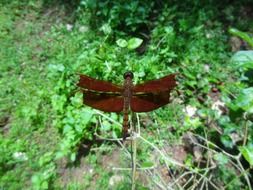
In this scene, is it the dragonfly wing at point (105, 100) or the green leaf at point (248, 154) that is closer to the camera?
the dragonfly wing at point (105, 100)

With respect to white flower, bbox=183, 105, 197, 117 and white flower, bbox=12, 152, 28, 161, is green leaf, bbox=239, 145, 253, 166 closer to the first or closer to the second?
white flower, bbox=183, 105, 197, 117

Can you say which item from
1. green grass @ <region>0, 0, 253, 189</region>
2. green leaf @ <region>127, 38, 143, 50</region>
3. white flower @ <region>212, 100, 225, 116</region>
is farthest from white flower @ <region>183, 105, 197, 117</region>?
green leaf @ <region>127, 38, 143, 50</region>

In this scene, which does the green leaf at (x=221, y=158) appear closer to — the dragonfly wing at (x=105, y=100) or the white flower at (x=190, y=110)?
the white flower at (x=190, y=110)

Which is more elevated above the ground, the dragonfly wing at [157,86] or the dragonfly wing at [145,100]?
the dragonfly wing at [157,86]

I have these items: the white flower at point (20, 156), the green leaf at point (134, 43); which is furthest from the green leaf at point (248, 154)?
the white flower at point (20, 156)

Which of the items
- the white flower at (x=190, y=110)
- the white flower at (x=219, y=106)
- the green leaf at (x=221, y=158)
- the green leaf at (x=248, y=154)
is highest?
the white flower at (x=219, y=106)

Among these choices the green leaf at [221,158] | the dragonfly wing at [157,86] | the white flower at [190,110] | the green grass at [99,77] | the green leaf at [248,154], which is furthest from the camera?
the white flower at [190,110]

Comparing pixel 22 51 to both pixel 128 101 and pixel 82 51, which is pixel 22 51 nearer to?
pixel 82 51
